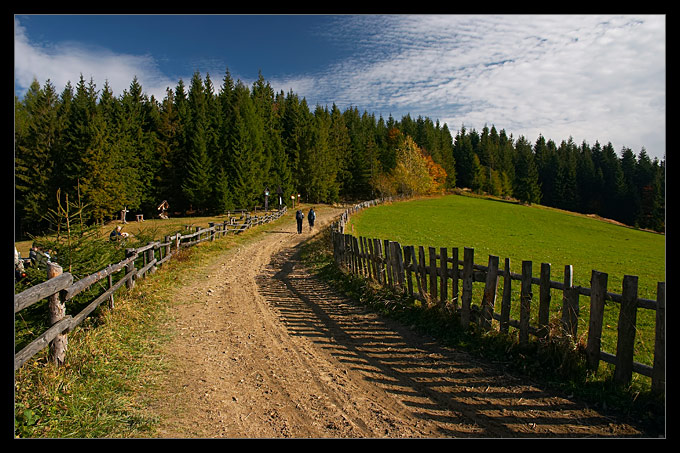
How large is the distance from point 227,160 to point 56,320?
45204 millimetres

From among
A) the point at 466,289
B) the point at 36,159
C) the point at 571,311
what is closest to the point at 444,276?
the point at 466,289

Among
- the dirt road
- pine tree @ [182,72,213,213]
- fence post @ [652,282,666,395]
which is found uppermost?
Result: pine tree @ [182,72,213,213]

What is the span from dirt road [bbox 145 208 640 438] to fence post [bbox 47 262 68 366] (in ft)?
4.86

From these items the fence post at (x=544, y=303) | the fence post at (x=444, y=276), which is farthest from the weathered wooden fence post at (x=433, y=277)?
the fence post at (x=544, y=303)

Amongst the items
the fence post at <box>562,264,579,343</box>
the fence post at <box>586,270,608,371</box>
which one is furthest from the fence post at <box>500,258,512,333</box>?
the fence post at <box>586,270,608,371</box>

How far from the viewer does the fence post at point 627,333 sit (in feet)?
14.2

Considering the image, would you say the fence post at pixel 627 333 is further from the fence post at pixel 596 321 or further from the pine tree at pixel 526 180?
the pine tree at pixel 526 180

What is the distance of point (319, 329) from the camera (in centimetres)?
738

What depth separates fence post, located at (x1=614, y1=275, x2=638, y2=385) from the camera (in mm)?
4336

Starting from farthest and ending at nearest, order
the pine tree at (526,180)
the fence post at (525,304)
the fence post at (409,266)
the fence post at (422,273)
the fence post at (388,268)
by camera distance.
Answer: the pine tree at (526,180), the fence post at (388,268), the fence post at (409,266), the fence post at (422,273), the fence post at (525,304)

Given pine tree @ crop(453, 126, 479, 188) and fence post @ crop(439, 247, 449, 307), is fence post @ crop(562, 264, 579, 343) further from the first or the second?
pine tree @ crop(453, 126, 479, 188)

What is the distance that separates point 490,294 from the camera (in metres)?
6.14

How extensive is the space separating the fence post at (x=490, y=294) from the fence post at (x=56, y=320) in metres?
6.45
